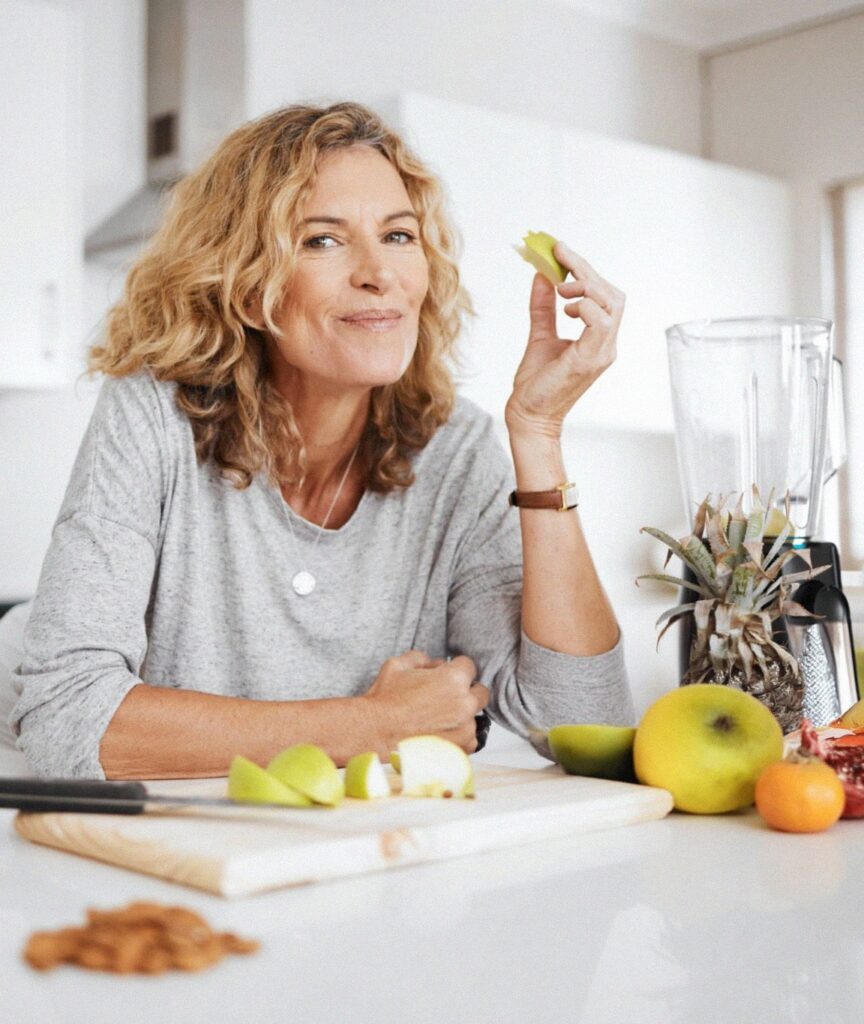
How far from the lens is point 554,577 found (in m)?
1.41

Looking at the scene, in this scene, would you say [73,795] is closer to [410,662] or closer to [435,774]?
[435,774]

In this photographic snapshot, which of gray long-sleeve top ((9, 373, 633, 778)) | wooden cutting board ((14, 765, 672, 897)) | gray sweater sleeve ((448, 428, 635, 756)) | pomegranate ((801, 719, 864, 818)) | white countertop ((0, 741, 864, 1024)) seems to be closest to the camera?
white countertop ((0, 741, 864, 1024))

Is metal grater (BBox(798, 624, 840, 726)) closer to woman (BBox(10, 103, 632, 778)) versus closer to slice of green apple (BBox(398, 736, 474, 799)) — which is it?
woman (BBox(10, 103, 632, 778))

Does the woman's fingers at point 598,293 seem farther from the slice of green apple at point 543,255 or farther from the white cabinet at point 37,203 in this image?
the white cabinet at point 37,203

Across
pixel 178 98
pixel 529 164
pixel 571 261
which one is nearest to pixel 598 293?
pixel 571 261

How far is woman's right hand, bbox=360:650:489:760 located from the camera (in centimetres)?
121

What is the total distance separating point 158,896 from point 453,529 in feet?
3.04

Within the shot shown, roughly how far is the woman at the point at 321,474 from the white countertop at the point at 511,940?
0.48 metres

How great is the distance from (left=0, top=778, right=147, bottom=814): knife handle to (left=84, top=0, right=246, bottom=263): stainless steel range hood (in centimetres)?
249

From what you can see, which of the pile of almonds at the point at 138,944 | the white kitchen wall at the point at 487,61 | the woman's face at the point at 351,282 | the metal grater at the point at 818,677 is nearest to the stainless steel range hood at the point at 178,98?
the white kitchen wall at the point at 487,61

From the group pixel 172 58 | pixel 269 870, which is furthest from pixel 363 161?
pixel 172 58

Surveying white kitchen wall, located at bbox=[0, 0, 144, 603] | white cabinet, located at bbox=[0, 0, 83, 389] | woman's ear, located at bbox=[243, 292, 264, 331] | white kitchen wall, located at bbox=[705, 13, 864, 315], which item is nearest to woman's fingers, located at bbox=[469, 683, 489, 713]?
woman's ear, located at bbox=[243, 292, 264, 331]

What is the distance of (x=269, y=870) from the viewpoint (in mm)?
699

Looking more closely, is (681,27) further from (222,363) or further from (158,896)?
(158,896)
